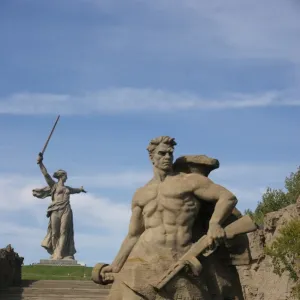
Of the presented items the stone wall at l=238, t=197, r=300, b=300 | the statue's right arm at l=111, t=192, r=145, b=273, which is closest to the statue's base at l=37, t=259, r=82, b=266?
the stone wall at l=238, t=197, r=300, b=300

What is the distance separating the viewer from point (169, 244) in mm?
9461

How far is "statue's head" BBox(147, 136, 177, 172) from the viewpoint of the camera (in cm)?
979

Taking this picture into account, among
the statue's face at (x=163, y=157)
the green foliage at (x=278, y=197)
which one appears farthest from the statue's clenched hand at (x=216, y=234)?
the green foliage at (x=278, y=197)

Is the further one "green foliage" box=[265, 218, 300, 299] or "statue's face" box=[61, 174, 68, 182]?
"statue's face" box=[61, 174, 68, 182]

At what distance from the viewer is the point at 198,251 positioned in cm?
925

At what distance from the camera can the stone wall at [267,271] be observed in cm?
2553

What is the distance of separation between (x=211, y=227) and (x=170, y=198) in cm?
62

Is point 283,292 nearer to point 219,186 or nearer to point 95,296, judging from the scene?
point 95,296

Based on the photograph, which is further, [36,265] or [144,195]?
[36,265]

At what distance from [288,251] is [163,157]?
1517cm

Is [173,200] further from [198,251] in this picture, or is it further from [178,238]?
[198,251]

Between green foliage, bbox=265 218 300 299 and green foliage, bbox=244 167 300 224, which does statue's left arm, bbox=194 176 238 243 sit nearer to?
green foliage, bbox=265 218 300 299

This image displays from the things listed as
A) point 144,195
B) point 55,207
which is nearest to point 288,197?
point 55,207

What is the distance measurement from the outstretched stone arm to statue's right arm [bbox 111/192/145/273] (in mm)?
774
